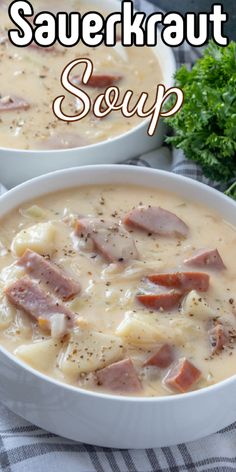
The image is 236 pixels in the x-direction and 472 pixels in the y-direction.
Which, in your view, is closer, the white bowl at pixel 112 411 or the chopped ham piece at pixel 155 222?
the white bowl at pixel 112 411

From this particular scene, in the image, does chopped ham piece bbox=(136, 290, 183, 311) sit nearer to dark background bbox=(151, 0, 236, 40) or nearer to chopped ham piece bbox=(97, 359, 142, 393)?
chopped ham piece bbox=(97, 359, 142, 393)

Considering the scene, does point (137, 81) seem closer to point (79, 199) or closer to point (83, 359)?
point (79, 199)

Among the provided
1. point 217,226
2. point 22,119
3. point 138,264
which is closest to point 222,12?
point 22,119

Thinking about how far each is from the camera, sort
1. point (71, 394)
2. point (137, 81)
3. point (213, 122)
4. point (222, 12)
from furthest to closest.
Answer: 1. point (222, 12)
2. point (137, 81)
3. point (213, 122)
4. point (71, 394)

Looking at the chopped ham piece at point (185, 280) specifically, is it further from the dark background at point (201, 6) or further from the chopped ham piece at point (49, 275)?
the dark background at point (201, 6)

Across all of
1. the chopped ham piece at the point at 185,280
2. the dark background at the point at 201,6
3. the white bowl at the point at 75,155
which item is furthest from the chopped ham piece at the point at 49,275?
the dark background at the point at 201,6

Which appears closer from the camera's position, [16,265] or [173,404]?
[173,404]

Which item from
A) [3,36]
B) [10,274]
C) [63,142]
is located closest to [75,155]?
[63,142]

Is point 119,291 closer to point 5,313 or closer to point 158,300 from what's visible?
point 158,300
